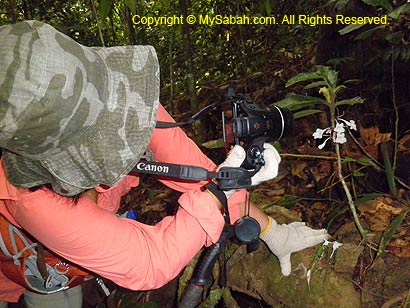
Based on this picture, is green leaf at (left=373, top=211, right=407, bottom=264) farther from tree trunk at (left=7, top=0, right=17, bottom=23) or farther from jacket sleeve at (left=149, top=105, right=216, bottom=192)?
tree trunk at (left=7, top=0, right=17, bottom=23)

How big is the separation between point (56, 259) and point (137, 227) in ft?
1.47

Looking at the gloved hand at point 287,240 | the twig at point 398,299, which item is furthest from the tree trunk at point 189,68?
the twig at point 398,299

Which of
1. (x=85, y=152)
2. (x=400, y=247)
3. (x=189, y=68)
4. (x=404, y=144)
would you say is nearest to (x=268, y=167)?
(x=85, y=152)

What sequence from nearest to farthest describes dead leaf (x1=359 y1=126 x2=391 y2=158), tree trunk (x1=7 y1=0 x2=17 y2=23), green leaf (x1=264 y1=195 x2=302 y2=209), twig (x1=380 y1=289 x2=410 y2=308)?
twig (x1=380 y1=289 x2=410 y2=308) → green leaf (x1=264 y1=195 x2=302 y2=209) → dead leaf (x1=359 y1=126 x2=391 y2=158) → tree trunk (x1=7 y1=0 x2=17 y2=23)

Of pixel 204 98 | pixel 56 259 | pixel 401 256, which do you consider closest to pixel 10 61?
pixel 56 259

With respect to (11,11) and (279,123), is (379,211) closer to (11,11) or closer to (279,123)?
(279,123)

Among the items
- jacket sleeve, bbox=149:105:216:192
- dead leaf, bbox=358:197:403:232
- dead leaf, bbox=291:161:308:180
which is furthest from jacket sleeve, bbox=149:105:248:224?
dead leaf, bbox=291:161:308:180

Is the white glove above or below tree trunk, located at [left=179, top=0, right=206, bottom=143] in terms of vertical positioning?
below

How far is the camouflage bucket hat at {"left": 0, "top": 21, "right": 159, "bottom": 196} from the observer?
961mm

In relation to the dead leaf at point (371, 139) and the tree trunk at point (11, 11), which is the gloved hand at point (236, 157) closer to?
the dead leaf at point (371, 139)

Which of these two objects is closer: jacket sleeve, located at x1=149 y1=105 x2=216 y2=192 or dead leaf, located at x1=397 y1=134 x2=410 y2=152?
jacket sleeve, located at x1=149 y1=105 x2=216 y2=192

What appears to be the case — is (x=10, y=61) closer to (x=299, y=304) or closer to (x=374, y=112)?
(x=299, y=304)

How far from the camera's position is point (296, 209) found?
2318 millimetres

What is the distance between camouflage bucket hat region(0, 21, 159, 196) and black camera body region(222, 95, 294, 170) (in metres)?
0.32
